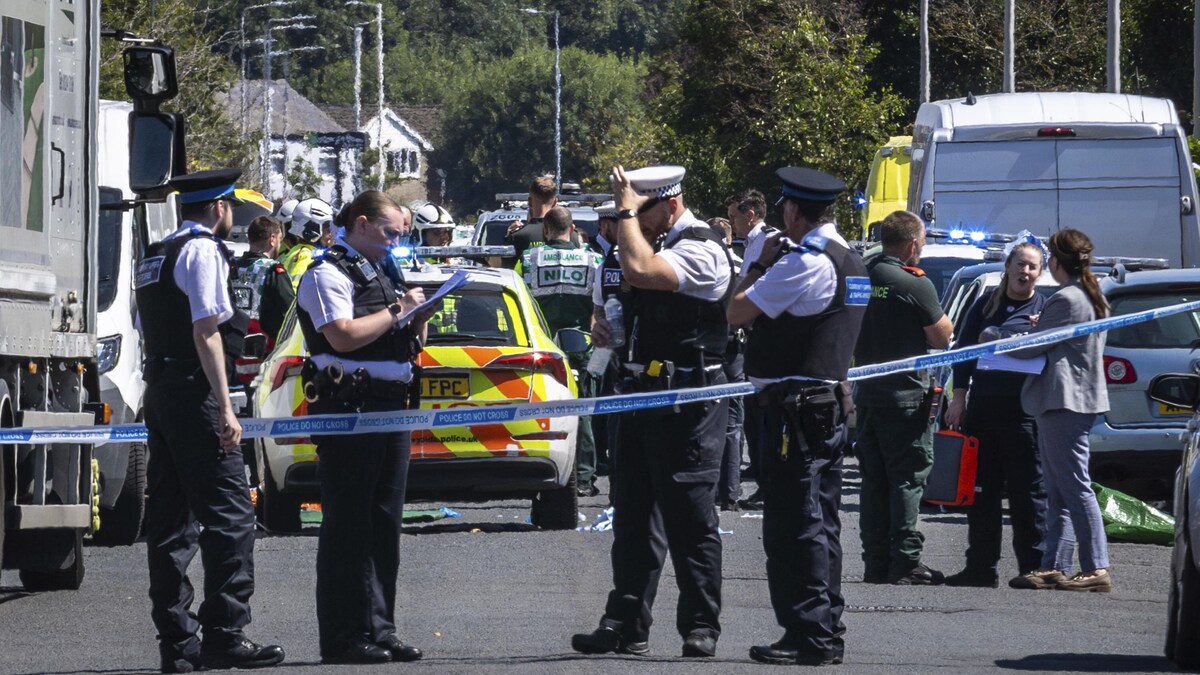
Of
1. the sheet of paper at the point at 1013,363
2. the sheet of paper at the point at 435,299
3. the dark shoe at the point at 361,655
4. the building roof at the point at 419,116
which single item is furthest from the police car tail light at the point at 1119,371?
the building roof at the point at 419,116

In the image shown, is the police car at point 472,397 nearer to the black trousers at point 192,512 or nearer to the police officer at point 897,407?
the police officer at point 897,407

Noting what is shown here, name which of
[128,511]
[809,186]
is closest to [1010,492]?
[809,186]

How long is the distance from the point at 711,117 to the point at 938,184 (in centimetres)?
3262

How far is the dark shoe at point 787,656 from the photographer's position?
797 cm

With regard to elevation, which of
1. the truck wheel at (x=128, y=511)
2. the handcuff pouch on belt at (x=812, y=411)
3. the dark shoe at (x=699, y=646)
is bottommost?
the truck wheel at (x=128, y=511)

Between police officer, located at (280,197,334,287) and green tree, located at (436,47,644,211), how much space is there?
10076 centimetres

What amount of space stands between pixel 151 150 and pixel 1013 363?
4.19m

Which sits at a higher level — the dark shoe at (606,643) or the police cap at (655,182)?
the police cap at (655,182)

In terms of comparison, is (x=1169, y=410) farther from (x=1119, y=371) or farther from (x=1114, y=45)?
(x=1114, y=45)

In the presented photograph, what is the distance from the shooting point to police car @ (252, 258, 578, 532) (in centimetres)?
1205

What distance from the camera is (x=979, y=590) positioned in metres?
10.8

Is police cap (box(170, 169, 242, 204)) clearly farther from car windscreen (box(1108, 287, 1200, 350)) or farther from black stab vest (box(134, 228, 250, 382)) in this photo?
car windscreen (box(1108, 287, 1200, 350))

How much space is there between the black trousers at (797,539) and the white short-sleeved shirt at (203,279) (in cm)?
200

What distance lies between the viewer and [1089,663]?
27.0ft
